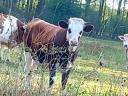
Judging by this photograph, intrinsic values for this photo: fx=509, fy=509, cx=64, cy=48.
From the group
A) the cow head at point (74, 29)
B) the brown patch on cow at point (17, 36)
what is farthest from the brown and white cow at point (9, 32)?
the cow head at point (74, 29)

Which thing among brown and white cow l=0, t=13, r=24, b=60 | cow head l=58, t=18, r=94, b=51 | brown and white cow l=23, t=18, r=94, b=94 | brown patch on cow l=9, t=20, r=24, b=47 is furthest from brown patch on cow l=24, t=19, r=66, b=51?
brown and white cow l=0, t=13, r=24, b=60

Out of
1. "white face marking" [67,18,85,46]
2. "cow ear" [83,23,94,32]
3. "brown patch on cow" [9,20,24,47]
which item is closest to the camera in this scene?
"white face marking" [67,18,85,46]

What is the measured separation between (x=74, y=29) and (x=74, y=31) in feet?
0.41

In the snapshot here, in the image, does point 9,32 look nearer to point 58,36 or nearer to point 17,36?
point 17,36

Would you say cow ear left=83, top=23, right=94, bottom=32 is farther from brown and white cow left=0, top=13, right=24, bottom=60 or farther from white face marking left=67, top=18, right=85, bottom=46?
brown and white cow left=0, top=13, right=24, bottom=60

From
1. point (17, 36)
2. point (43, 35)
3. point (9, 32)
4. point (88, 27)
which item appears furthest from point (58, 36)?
point (9, 32)

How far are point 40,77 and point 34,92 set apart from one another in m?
0.31

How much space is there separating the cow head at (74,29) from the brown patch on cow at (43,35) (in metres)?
0.13

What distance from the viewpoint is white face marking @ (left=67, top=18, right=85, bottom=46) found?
34.4 feet

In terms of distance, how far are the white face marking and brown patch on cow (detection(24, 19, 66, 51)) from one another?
15 cm

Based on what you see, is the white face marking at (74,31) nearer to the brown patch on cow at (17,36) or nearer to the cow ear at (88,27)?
the cow ear at (88,27)

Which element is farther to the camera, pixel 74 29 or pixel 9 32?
pixel 9 32

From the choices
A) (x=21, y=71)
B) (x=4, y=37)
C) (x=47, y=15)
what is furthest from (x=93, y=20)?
(x=21, y=71)

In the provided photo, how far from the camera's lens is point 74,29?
11.1m
